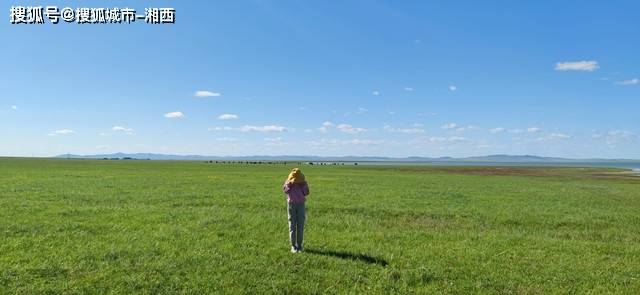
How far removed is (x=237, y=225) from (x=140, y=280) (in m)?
7.60

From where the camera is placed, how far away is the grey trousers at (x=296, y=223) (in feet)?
43.5

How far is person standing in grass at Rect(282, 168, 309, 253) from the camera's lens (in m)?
13.0

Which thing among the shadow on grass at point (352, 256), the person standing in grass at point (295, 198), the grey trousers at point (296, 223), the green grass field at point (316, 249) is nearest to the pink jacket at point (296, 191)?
the person standing in grass at point (295, 198)

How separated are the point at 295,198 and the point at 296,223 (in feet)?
3.69

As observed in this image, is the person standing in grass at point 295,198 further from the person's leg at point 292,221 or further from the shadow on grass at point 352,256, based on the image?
the shadow on grass at point 352,256

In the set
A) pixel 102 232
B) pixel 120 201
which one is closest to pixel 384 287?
pixel 102 232

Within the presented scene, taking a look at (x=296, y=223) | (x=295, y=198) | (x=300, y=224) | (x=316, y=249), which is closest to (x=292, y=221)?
(x=300, y=224)

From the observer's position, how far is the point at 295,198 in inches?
515

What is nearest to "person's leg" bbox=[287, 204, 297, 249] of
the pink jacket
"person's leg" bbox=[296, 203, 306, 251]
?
"person's leg" bbox=[296, 203, 306, 251]

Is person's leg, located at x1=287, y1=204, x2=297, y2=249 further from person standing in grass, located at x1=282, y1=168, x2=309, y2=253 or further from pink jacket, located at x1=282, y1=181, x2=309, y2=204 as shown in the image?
pink jacket, located at x1=282, y1=181, x2=309, y2=204

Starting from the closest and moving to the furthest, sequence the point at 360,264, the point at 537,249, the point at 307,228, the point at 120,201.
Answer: the point at 360,264 → the point at 537,249 → the point at 307,228 → the point at 120,201

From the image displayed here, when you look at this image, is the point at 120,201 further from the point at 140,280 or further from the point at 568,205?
the point at 568,205

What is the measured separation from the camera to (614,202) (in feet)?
103

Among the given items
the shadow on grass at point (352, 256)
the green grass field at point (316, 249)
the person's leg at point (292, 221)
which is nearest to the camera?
the green grass field at point (316, 249)
